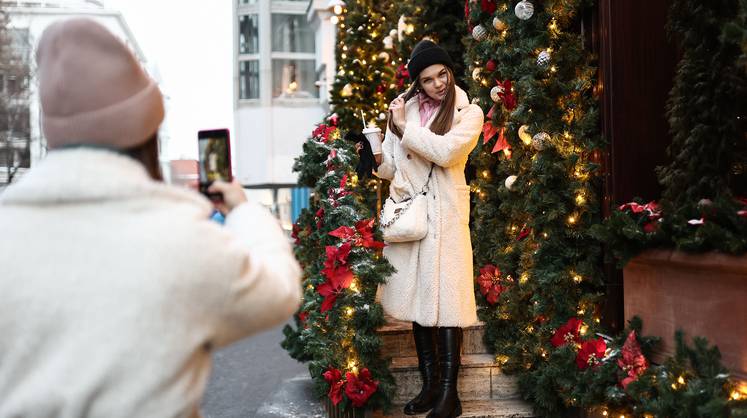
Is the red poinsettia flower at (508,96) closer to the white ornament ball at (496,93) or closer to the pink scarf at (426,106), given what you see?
the white ornament ball at (496,93)

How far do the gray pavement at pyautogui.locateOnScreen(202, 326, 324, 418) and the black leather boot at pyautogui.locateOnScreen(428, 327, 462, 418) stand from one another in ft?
5.90

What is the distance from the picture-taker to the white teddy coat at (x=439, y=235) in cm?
478

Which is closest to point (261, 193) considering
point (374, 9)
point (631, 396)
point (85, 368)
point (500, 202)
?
point (374, 9)

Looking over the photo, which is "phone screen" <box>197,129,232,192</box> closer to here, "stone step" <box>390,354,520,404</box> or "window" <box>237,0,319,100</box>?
"stone step" <box>390,354,520,404</box>

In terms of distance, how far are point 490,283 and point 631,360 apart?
2.08 m

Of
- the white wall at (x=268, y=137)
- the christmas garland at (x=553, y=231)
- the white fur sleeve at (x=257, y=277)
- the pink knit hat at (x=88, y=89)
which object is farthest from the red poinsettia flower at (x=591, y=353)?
the white wall at (x=268, y=137)

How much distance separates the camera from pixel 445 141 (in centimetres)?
473

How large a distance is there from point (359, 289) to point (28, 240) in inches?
144

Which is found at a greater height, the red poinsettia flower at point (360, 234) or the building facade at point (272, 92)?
the building facade at point (272, 92)

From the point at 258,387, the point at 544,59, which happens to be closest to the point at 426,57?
the point at 544,59

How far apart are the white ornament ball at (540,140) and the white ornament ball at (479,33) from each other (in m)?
1.45

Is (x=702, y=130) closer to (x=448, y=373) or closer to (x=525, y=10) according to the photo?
(x=525, y=10)

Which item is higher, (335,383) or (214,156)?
(214,156)

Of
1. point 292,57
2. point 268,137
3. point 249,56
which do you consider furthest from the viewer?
point 292,57
